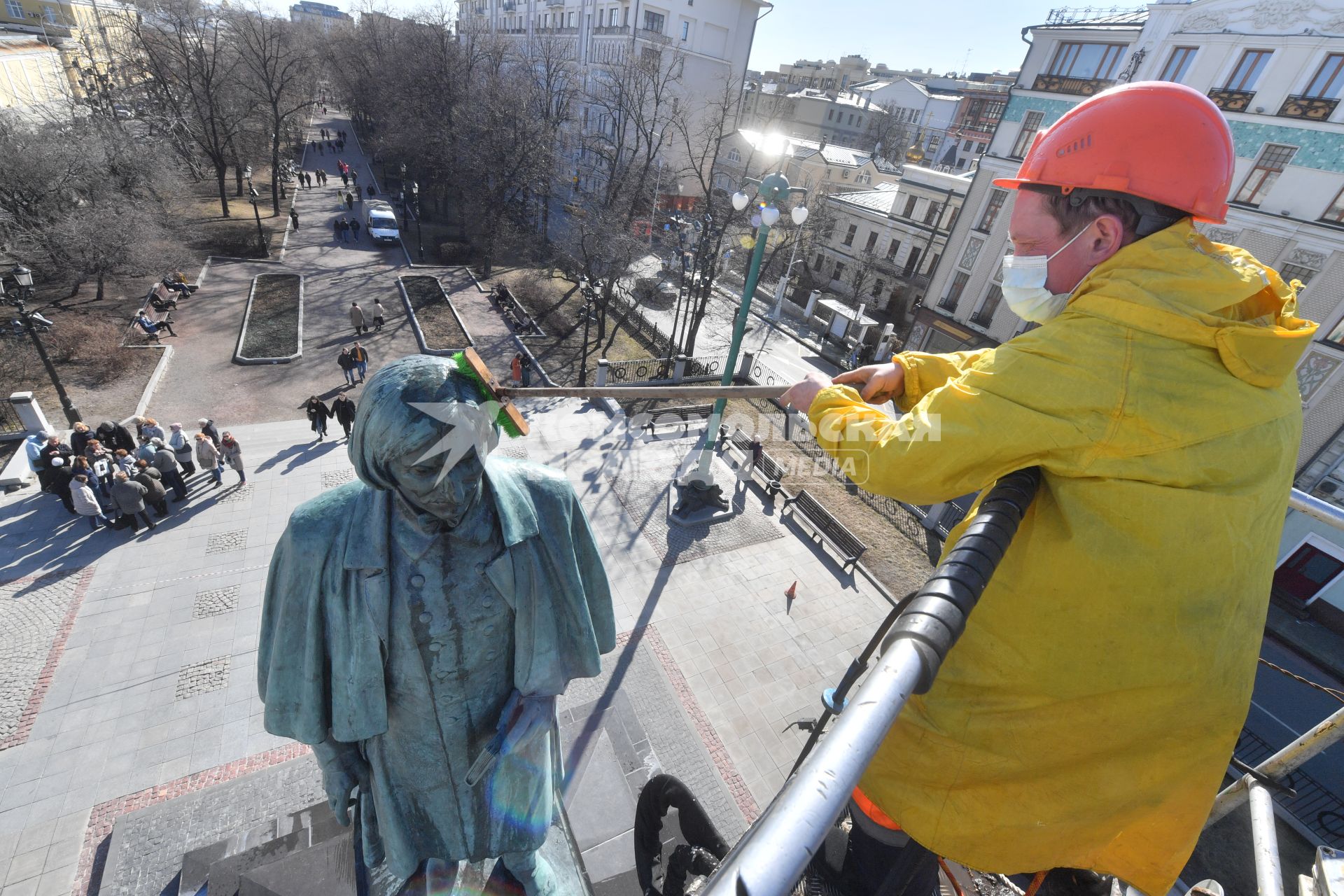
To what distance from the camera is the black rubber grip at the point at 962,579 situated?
1.21 m

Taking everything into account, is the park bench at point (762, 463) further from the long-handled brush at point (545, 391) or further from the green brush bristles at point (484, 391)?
the green brush bristles at point (484, 391)

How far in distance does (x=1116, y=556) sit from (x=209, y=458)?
13.9 m

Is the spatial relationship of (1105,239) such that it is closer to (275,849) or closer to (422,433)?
(422,433)

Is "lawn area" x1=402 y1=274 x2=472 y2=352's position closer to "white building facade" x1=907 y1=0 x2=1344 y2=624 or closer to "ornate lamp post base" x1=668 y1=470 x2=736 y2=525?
"ornate lamp post base" x1=668 y1=470 x2=736 y2=525

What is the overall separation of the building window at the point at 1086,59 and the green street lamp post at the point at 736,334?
1705cm

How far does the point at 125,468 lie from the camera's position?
10.5 meters

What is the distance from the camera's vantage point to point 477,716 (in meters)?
2.58

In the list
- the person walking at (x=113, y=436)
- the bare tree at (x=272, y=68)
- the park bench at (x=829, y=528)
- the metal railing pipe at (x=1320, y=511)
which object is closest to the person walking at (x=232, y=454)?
the person walking at (x=113, y=436)

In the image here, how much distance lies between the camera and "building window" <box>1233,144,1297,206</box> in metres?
17.1

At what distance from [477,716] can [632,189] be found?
34804mm

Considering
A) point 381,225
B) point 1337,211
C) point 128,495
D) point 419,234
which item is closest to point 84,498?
Answer: point 128,495

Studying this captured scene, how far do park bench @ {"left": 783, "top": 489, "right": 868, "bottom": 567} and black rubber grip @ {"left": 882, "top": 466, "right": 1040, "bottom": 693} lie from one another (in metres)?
10.9

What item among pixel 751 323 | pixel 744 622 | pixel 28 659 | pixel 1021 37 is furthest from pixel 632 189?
pixel 28 659

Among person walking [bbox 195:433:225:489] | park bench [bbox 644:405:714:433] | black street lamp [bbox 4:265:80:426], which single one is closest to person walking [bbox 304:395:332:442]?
person walking [bbox 195:433:225:489]
